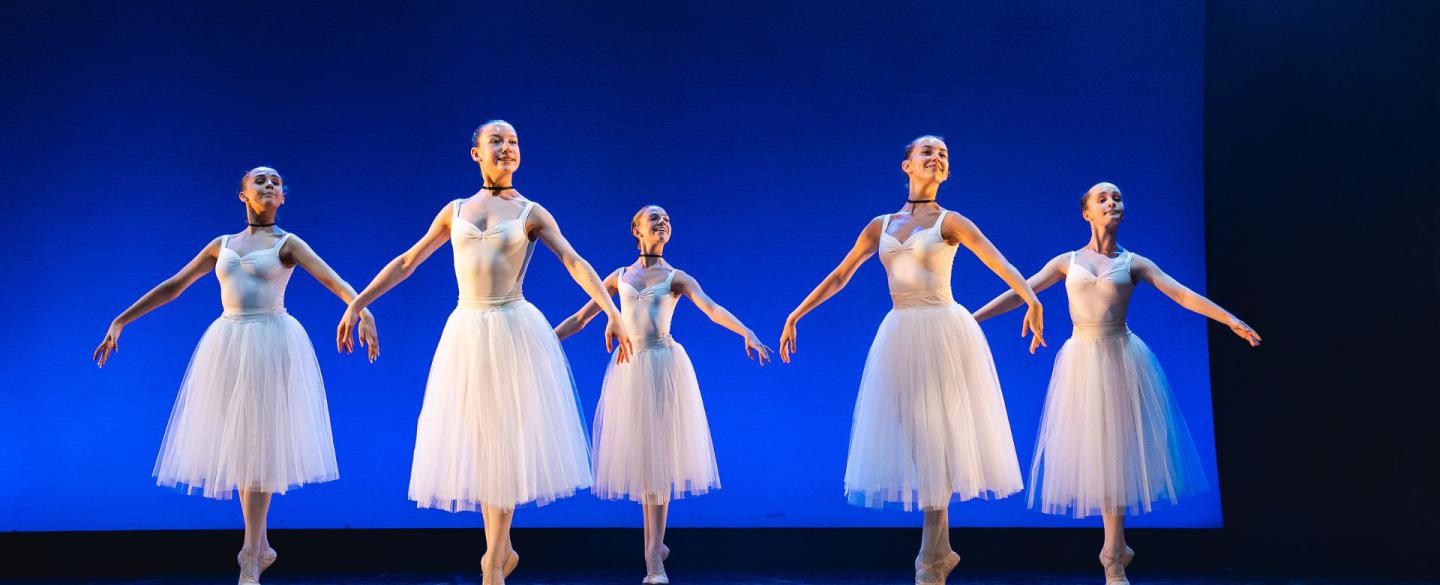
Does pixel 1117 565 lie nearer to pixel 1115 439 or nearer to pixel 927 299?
pixel 1115 439

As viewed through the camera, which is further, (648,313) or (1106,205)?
(648,313)

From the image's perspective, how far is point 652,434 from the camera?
4176mm

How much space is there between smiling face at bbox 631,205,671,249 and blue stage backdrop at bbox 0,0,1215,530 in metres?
0.68

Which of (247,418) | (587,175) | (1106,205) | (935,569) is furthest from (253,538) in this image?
(1106,205)

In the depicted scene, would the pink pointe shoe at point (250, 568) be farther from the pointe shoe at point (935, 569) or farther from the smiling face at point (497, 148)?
the pointe shoe at point (935, 569)

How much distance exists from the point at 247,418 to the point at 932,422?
2.18 meters

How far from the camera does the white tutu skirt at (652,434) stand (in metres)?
4.15

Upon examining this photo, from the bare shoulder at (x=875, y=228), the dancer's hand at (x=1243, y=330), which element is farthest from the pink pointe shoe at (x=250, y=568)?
the dancer's hand at (x=1243, y=330)

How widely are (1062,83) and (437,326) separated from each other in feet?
9.58

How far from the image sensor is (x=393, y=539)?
4.66 meters

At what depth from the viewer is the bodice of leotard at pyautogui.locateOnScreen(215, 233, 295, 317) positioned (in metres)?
3.85

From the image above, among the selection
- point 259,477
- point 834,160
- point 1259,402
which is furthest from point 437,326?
point 1259,402

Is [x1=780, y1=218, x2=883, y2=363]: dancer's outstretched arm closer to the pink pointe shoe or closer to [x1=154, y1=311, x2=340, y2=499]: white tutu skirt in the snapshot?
[x1=154, y1=311, x2=340, y2=499]: white tutu skirt

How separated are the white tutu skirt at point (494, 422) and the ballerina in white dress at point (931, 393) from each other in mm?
919
